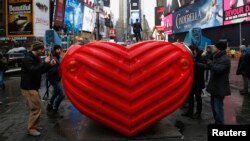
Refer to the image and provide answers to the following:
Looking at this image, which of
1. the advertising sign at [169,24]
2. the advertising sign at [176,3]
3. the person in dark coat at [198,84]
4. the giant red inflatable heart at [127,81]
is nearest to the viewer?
the giant red inflatable heart at [127,81]

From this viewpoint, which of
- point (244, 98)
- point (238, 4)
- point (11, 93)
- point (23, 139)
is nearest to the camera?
point (23, 139)

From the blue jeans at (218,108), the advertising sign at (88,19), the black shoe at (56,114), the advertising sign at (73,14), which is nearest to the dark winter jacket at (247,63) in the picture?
the blue jeans at (218,108)

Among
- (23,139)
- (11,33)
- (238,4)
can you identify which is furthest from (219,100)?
(11,33)

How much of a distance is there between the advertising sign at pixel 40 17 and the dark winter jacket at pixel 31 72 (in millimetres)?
50005

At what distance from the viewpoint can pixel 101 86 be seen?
24.6 feet

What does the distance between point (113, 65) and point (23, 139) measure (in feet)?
7.12

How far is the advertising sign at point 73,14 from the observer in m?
80.2

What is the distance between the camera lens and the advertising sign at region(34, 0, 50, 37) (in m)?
57.8

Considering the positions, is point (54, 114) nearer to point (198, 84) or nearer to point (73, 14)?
point (198, 84)

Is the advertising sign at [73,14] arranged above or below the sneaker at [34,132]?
above

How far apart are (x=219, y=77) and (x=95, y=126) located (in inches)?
102

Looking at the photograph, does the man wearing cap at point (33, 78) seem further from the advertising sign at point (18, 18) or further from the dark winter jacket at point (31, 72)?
the advertising sign at point (18, 18)

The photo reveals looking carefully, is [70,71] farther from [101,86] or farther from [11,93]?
[11,93]

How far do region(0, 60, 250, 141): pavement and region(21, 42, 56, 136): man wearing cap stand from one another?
38cm
